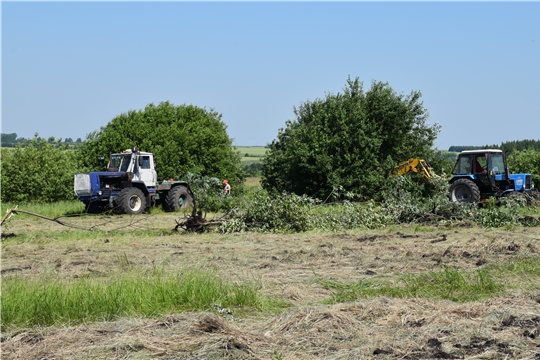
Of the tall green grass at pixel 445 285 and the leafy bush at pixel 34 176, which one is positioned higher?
the leafy bush at pixel 34 176

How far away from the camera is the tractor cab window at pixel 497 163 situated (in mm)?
24531

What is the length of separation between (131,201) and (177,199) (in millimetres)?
2300

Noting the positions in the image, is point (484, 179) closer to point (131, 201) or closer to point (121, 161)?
point (131, 201)

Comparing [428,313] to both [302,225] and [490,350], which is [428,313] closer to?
[490,350]

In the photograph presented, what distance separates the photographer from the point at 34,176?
35.2 meters

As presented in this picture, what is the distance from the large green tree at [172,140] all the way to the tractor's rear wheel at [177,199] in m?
9.38

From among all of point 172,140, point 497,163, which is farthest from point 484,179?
point 172,140

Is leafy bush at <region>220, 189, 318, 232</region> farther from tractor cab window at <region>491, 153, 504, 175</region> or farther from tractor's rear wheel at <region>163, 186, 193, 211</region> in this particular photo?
tractor cab window at <region>491, 153, 504, 175</region>

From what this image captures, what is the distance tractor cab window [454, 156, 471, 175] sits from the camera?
24938 mm

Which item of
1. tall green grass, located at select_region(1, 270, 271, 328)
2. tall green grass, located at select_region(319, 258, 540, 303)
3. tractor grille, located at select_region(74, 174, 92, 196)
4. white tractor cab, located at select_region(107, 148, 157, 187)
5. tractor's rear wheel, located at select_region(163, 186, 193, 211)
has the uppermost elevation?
white tractor cab, located at select_region(107, 148, 157, 187)

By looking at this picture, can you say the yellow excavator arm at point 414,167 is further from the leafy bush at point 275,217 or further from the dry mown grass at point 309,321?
the dry mown grass at point 309,321

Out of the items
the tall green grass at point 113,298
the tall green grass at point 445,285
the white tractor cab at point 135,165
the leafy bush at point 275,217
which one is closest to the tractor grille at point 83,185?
the white tractor cab at point 135,165

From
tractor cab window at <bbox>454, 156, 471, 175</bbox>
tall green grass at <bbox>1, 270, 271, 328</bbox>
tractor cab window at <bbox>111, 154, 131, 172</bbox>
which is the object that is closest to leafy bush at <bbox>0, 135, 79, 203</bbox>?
tractor cab window at <bbox>111, 154, 131, 172</bbox>

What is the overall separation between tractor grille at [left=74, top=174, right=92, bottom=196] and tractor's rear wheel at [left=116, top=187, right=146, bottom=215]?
108 centimetres
